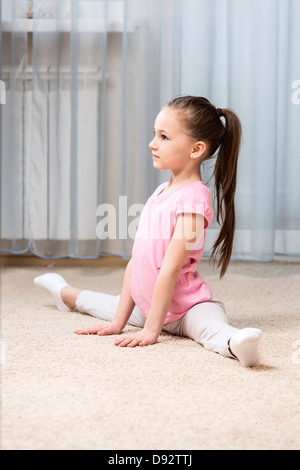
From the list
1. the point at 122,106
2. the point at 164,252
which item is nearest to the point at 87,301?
the point at 164,252

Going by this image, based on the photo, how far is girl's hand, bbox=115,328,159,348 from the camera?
38.5 inches

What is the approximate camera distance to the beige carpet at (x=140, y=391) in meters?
0.62

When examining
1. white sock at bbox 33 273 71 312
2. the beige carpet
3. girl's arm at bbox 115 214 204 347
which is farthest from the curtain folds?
girl's arm at bbox 115 214 204 347

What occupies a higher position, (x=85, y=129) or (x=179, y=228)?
(x=85, y=129)

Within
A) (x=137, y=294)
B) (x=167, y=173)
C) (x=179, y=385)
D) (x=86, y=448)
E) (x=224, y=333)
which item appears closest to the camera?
(x=86, y=448)

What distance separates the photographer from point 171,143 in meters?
1.06

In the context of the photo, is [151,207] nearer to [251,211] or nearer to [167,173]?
[167,173]

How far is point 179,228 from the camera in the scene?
1023 mm

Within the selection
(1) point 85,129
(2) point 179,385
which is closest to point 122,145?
(1) point 85,129

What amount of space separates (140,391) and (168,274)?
0.29 m

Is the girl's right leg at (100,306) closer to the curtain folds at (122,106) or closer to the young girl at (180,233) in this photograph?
the young girl at (180,233)

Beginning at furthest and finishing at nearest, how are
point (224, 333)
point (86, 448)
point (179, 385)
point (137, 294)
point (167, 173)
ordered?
point (167, 173) < point (137, 294) < point (224, 333) < point (179, 385) < point (86, 448)

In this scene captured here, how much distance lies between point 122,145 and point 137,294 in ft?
2.86

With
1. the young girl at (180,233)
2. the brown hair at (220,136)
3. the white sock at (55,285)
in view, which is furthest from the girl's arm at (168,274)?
the white sock at (55,285)
